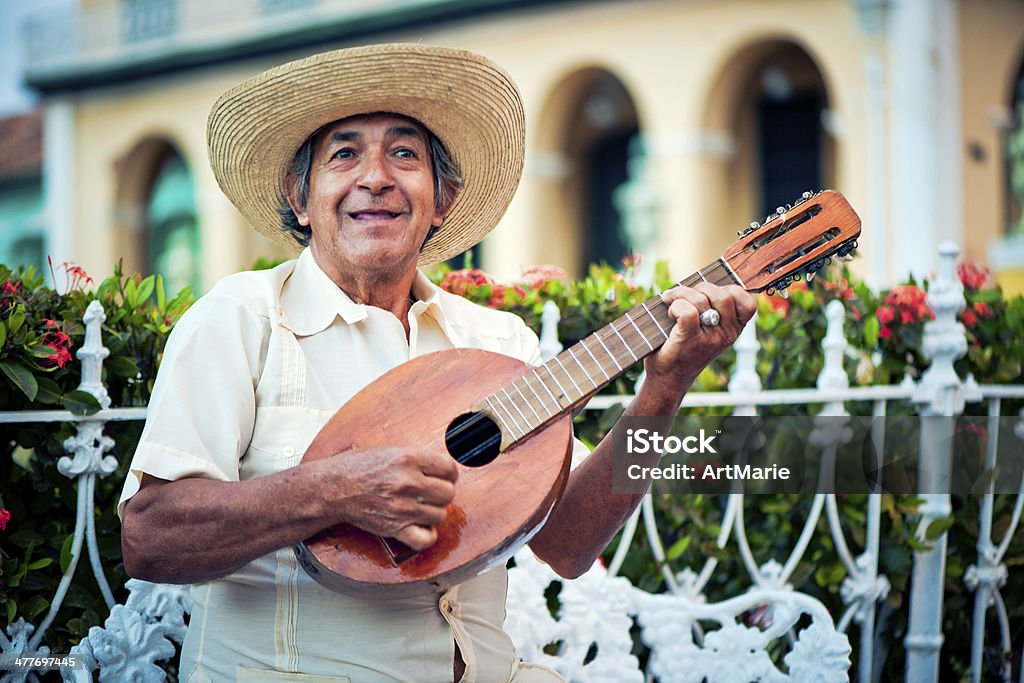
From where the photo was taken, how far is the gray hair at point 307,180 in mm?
2718

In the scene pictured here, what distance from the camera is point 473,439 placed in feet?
7.88

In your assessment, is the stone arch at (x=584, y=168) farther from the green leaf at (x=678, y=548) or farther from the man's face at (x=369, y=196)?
the man's face at (x=369, y=196)

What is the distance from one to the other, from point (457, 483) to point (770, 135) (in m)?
11.7

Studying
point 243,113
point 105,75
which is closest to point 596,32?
point 105,75

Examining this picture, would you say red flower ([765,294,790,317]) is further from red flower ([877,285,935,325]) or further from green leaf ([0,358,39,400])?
green leaf ([0,358,39,400])

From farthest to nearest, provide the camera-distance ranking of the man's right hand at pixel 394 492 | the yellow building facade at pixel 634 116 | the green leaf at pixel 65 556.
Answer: the yellow building facade at pixel 634 116
the green leaf at pixel 65 556
the man's right hand at pixel 394 492

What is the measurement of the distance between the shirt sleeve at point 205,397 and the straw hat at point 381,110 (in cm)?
44

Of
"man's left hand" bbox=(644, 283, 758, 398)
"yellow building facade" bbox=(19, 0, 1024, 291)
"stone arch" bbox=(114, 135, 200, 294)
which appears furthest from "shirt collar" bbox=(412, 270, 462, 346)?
"stone arch" bbox=(114, 135, 200, 294)

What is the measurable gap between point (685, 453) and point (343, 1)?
12.1 meters

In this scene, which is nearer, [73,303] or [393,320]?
[393,320]

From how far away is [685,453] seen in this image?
12.2 feet

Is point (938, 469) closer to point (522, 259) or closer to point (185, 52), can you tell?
point (522, 259)

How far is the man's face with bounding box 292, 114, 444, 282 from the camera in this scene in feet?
8.43

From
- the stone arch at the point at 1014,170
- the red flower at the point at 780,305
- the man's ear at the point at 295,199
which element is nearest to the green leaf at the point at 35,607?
the man's ear at the point at 295,199
